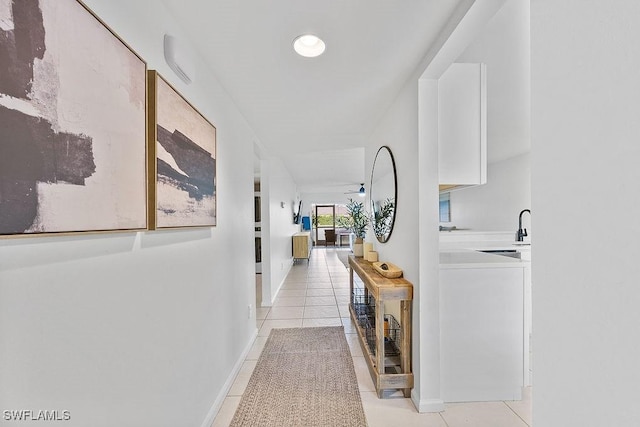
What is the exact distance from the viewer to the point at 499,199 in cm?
566

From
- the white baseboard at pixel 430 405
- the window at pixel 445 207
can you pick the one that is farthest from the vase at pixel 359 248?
the window at pixel 445 207

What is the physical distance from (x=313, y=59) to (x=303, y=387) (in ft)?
7.53

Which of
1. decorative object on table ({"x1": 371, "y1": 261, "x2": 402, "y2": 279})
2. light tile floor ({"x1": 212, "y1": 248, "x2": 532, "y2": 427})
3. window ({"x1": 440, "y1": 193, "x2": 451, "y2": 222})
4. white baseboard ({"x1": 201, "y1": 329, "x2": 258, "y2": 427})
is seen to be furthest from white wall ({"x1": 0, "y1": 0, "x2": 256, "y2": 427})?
window ({"x1": 440, "y1": 193, "x2": 451, "y2": 222})

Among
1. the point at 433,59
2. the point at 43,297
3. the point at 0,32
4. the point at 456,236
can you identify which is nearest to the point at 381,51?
the point at 433,59

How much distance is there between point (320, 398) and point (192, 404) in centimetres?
89

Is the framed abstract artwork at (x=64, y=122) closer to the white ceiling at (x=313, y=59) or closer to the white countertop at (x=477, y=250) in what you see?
the white ceiling at (x=313, y=59)

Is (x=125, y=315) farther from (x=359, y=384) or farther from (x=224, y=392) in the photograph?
(x=359, y=384)

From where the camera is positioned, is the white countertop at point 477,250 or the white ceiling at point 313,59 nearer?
the white ceiling at point 313,59

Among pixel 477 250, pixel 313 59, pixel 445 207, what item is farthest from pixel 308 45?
pixel 445 207

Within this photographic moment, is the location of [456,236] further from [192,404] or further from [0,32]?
[0,32]

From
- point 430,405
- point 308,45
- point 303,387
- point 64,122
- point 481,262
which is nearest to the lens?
point 64,122

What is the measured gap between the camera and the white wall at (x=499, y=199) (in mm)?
5156

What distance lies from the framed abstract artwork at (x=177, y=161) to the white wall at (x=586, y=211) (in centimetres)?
125

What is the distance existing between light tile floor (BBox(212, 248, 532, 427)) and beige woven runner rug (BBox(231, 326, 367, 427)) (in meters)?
0.07
